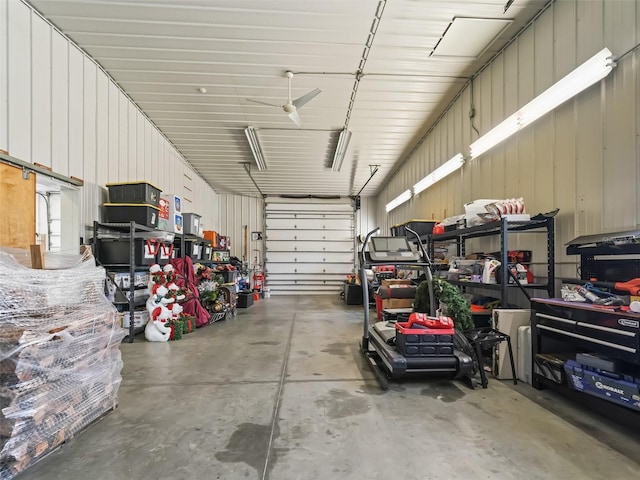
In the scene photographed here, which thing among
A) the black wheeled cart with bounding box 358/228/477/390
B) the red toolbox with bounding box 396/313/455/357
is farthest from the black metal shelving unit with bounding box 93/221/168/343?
the red toolbox with bounding box 396/313/455/357

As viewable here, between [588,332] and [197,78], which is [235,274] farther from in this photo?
[588,332]

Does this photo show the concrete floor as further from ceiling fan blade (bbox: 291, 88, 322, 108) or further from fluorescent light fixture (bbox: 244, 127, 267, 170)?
fluorescent light fixture (bbox: 244, 127, 267, 170)

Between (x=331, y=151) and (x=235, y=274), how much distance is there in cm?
459

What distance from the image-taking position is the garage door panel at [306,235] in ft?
37.7

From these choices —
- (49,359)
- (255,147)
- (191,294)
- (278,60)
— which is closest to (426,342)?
(49,359)

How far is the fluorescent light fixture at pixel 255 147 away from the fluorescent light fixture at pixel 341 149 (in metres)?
1.85

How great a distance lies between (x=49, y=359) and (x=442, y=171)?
5.84m

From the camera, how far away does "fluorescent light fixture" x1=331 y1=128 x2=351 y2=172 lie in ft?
21.4

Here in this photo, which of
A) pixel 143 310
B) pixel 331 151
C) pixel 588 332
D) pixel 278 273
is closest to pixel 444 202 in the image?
pixel 331 151

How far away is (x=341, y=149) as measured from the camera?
7.25m

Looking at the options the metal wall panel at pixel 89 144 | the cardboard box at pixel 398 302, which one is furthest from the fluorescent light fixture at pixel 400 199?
the metal wall panel at pixel 89 144

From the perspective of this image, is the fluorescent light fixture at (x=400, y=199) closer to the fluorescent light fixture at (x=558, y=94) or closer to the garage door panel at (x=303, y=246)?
the garage door panel at (x=303, y=246)

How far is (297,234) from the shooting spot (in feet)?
37.8

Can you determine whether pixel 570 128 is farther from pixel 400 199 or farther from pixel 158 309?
pixel 158 309
